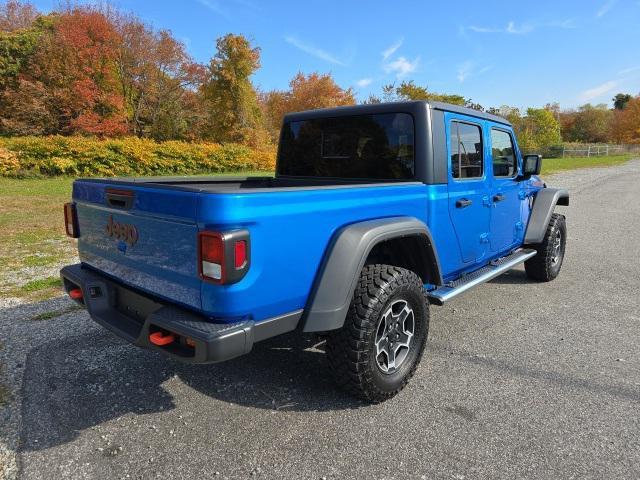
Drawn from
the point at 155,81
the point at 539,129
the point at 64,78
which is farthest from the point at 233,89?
the point at 539,129

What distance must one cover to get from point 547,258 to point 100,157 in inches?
586

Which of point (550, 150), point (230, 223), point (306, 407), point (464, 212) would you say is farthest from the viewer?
point (550, 150)

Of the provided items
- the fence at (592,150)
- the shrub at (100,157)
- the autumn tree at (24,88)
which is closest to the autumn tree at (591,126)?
the fence at (592,150)

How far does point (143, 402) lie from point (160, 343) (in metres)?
0.83

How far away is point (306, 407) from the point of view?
275cm

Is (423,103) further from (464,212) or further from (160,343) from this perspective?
Answer: (160,343)

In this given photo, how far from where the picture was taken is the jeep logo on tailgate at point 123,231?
2.50 meters

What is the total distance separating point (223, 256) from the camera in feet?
6.46

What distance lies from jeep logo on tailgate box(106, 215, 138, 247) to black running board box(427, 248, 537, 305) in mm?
2011

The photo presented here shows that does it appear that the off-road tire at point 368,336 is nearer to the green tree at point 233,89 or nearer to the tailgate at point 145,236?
the tailgate at point 145,236

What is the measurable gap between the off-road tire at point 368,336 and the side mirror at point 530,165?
8.33 feet

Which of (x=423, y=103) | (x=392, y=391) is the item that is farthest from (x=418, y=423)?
(x=423, y=103)

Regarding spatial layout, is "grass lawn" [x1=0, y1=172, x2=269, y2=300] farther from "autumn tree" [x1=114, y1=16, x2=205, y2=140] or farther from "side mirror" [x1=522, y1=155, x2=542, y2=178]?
"autumn tree" [x1=114, y1=16, x2=205, y2=140]

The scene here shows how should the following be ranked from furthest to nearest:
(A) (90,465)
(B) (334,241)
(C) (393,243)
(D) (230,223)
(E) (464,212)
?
(E) (464,212) → (C) (393,243) → (B) (334,241) → (A) (90,465) → (D) (230,223)
